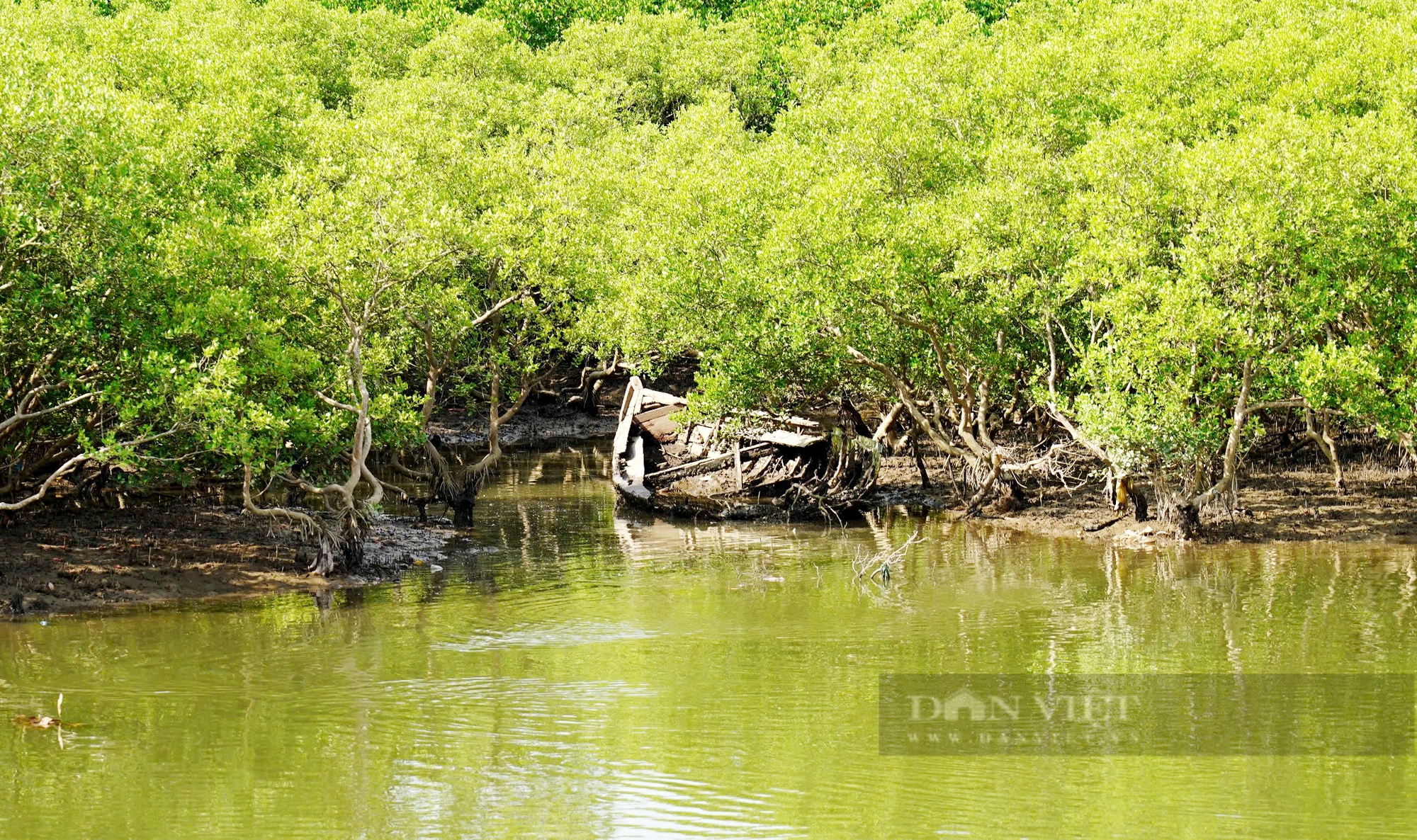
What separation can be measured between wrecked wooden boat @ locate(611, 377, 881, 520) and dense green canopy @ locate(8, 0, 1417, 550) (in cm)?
115

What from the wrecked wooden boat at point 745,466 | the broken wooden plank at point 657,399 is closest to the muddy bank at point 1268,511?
the wrecked wooden boat at point 745,466

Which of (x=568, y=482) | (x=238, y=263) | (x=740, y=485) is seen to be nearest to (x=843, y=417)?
(x=740, y=485)

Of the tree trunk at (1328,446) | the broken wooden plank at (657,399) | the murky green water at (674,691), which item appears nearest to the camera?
the murky green water at (674,691)

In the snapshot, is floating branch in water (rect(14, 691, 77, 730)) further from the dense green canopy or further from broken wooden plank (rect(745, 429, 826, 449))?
broken wooden plank (rect(745, 429, 826, 449))

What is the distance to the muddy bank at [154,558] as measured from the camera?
2260 cm

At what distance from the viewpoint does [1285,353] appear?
1064 inches

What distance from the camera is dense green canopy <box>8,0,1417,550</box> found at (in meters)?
22.2

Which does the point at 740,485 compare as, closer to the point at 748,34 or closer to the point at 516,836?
the point at 516,836

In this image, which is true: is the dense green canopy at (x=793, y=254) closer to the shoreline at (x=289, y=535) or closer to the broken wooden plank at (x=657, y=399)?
the shoreline at (x=289, y=535)

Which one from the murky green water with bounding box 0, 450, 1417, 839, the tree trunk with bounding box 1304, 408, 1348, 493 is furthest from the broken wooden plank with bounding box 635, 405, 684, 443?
the tree trunk with bounding box 1304, 408, 1348, 493

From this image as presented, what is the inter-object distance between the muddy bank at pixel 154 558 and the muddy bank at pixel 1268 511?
13465 mm

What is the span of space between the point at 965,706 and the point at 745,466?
704 inches

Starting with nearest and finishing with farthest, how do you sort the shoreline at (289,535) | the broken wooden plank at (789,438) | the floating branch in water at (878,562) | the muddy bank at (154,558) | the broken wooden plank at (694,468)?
the muddy bank at (154,558) → the shoreline at (289,535) → the floating branch in water at (878,562) → the broken wooden plank at (789,438) → the broken wooden plank at (694,468)

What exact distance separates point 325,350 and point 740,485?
11211 mm
